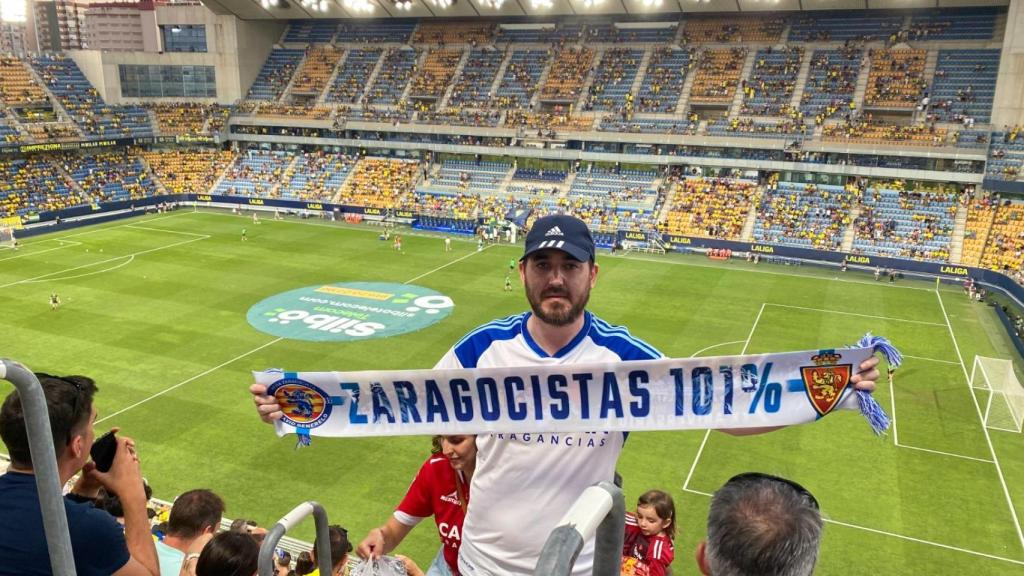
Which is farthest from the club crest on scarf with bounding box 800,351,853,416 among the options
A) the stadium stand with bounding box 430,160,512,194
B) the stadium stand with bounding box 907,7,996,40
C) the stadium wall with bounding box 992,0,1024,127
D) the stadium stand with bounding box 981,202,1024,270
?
the stadium stand with bounding box 907,7,996,40

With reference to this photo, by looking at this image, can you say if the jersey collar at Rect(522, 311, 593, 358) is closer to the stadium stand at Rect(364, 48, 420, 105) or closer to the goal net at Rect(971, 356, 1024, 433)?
the goal net at Rect(971, 356, 1024, 433)

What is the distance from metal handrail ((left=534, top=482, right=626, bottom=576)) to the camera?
1.89m

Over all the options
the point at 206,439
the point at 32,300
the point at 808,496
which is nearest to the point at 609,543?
the point at 808,496

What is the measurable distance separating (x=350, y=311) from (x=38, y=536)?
2883 cm

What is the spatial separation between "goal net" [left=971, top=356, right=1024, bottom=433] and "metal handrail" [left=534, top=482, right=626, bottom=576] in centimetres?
2417

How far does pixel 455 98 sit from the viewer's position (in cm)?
6450

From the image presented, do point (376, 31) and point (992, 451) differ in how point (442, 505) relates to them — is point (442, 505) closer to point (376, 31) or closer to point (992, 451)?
point (992, 451)

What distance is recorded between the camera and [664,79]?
59.8 metres

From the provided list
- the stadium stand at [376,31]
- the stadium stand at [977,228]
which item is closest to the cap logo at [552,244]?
the stadium stand at [977,228]

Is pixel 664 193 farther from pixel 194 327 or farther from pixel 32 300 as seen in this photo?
pixel 32 300

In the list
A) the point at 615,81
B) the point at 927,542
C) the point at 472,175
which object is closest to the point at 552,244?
the point at 927,542

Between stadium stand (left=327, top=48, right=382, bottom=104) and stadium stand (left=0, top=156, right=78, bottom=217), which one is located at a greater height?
stadium stand (left=327, top=48, right=382, bottom=104)

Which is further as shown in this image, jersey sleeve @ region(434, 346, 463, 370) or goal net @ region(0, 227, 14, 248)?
goal net @ region(0, 227, 14, 248)

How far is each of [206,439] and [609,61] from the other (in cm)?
5308
